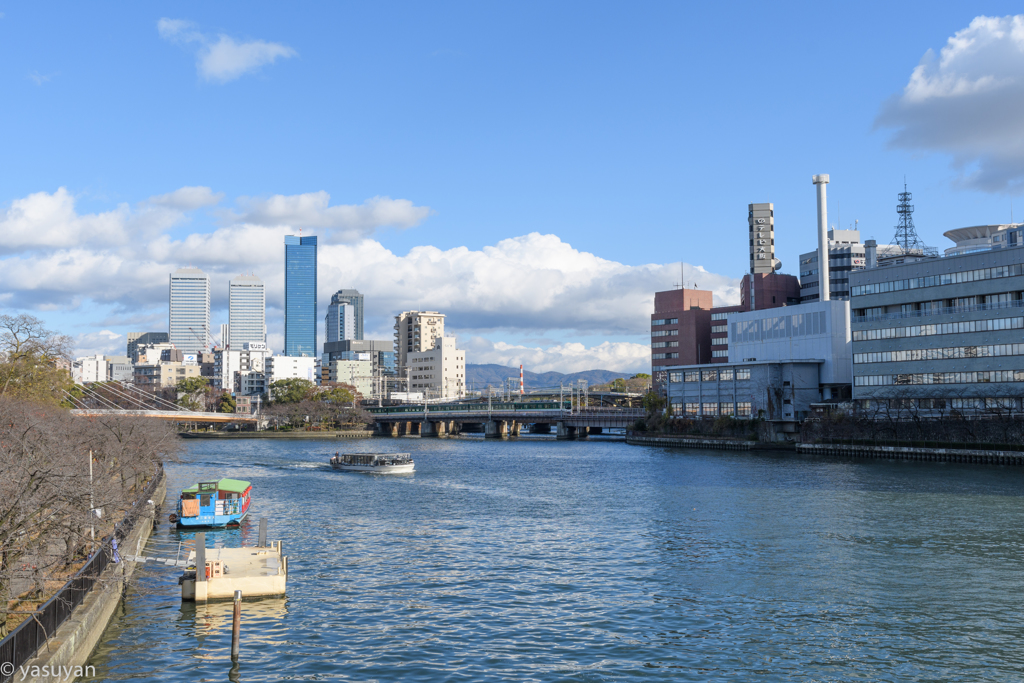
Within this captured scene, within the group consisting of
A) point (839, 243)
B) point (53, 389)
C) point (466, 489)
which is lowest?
point (466, 489)

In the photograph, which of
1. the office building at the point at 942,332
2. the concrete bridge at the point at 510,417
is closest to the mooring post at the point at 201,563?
the office building at the point at 942,332

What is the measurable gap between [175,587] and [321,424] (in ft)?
500

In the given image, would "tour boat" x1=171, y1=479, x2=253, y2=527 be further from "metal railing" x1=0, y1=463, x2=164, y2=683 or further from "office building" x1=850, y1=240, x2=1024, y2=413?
"office building" x1=850, y1=240, x2=1024, y2=413

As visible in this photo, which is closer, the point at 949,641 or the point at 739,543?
the point at 949,641

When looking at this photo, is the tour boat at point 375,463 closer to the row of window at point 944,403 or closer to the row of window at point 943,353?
the row of window at point 944,403

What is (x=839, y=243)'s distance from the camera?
19188cm

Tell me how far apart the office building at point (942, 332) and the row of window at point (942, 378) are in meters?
0.10

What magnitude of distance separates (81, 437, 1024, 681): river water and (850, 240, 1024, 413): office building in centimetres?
3860

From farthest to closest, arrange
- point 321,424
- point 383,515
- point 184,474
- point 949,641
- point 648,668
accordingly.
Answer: point 321,424
point 184,474
point 383,515
point 949,641
point 648,668

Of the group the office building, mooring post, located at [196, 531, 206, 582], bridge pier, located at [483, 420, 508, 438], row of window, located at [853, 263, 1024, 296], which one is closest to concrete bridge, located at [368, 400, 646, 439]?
bridge pier, located at [483, 420, 508, 438]

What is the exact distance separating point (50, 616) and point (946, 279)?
10935cm

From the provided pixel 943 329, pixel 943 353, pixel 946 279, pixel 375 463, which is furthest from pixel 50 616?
pixel 946 279

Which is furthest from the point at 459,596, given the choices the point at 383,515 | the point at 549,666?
the point at 383,515

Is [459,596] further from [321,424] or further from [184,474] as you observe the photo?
[321,424]
